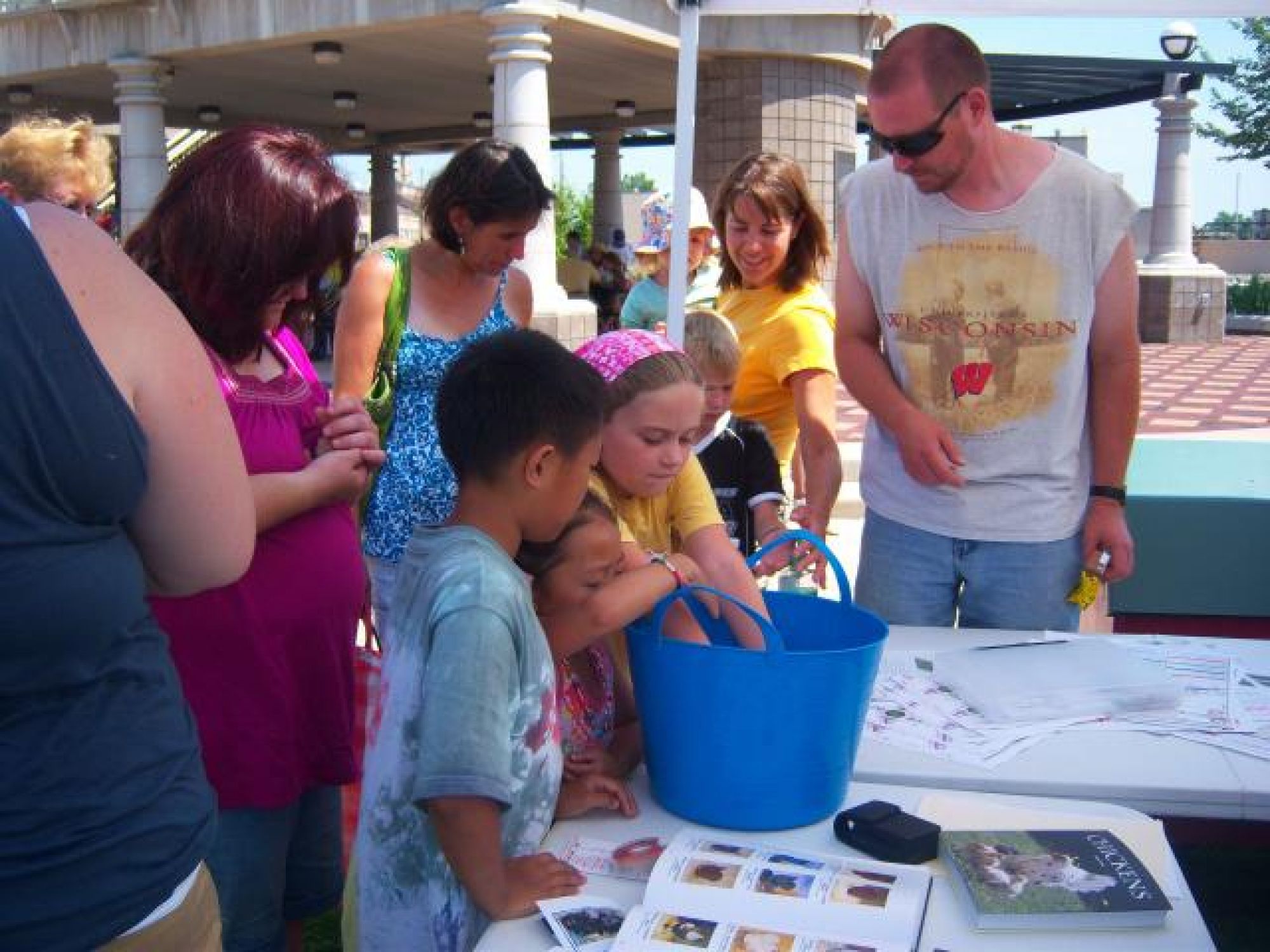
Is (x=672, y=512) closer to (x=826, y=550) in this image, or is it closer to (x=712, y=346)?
(x=826, y=550)

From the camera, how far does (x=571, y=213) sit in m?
29.5

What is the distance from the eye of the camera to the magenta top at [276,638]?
1.65 m

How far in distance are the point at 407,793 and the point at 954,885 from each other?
24.5 inches

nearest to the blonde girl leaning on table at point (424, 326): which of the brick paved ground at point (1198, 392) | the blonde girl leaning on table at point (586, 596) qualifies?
the blonde girl leaning on table at point (586, 596)

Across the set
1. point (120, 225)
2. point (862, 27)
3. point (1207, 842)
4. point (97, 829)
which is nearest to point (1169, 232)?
point (862, 27)

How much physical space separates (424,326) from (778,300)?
0.87 meters

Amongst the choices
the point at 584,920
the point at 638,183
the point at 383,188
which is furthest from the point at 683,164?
the point at 638,183

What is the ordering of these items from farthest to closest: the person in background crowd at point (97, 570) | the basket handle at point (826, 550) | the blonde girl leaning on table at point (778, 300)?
the blonde girl leaning on table at point (778, 300) < the basket handle at point (826, 550) < the person in background crowd at point (97, 570)

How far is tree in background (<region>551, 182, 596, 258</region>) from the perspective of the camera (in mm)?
24108

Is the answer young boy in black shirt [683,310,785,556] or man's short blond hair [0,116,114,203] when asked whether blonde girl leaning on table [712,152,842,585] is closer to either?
young boy in black shirt [683,310,785,556]

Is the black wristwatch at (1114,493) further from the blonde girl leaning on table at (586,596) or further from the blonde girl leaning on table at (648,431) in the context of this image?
the blonde girl leaning on table at (586,596)

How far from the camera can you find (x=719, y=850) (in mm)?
1421

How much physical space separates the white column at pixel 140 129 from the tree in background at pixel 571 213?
10.1m

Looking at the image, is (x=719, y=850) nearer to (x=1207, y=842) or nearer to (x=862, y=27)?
(x=1207, y=842)
